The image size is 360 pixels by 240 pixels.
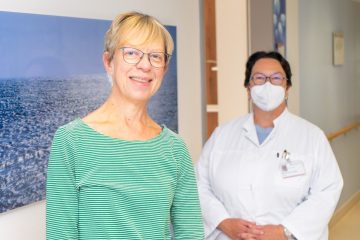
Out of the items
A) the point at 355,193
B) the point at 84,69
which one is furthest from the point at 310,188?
the point at 355,193

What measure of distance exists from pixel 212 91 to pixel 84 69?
1.40 metres

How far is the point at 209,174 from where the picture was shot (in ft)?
7.53

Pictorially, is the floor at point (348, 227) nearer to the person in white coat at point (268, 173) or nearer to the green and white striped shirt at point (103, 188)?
the person in white coat at point (268, 173)

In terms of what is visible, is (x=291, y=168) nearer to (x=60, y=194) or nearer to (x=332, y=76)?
(x=60, y=194)

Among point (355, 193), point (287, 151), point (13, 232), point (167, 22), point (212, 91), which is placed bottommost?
point (355, 193)

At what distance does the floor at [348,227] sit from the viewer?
462 cm

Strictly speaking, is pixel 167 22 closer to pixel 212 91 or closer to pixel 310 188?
pixel 212 91

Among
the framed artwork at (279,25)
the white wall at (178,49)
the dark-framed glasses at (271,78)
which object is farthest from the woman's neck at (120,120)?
the framed artwork at (279,25)

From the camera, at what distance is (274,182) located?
82.9 inches

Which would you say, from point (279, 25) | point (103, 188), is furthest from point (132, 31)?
point (279, 25)

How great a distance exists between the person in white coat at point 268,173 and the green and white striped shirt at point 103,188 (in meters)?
0.97

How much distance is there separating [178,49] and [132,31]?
166 centimetres

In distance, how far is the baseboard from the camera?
16.2 feet

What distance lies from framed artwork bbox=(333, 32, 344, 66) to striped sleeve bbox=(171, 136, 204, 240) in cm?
379
